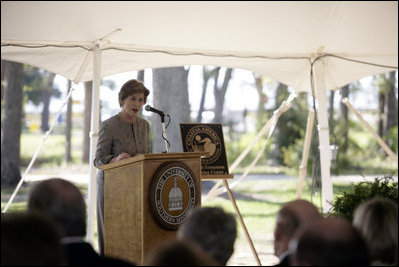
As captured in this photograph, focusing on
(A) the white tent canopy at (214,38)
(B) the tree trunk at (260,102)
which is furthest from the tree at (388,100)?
(A) the white tent canopy at (214,38)

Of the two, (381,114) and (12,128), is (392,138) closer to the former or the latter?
(381,114)

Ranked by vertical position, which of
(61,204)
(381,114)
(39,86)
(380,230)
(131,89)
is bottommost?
(380,230)

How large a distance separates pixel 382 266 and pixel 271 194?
47.5 ft

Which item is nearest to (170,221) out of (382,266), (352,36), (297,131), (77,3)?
(77,3)

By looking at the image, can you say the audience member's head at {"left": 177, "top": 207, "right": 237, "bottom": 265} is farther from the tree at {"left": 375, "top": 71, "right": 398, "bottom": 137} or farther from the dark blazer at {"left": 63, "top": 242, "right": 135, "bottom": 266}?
the tree at {"left": 375, "top": 71, "right": 398, "bottom": 137}

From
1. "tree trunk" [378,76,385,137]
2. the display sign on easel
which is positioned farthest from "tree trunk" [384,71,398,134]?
the display sign on easel

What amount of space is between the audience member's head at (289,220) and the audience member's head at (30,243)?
129cm

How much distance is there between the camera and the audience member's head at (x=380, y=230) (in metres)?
3.02

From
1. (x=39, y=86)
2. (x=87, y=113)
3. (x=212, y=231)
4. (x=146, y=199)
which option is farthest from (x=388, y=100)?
(x=212, y=231)

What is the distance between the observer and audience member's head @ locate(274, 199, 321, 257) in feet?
10.5

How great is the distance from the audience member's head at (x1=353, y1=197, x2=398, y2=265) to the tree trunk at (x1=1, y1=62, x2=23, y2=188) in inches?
608

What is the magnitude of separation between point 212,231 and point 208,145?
12.8 ft

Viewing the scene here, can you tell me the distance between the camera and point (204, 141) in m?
6.73

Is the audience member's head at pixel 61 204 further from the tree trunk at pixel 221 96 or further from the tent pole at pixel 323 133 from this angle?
the tree trunk at pixel 221 96
